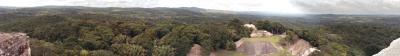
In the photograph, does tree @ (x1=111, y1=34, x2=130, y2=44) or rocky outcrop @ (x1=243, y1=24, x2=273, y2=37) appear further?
rocky outcrop @ (x1=243, y1=24, x2=273, y2=37)

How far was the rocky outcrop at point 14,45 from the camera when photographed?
85.5ft

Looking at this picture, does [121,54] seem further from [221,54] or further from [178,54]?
[221,54]

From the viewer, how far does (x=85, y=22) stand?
19012 cm

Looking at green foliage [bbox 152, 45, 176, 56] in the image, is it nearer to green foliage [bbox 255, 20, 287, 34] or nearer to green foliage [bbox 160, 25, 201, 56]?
green foliage [bbox 160, 25, 201, 56]

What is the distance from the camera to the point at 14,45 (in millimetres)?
26875

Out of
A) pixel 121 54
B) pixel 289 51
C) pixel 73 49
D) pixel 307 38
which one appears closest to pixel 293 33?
pixel 307 38

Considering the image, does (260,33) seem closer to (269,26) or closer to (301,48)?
(269,26)

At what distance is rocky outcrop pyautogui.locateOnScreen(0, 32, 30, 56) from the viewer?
2605 centimetres

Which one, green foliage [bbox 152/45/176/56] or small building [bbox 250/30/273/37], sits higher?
small building [bbox 250/30/273/37]

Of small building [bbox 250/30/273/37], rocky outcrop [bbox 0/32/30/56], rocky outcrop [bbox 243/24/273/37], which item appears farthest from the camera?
rocky outcrop [bbox 243/24/273/37]

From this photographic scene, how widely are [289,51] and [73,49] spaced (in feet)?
176

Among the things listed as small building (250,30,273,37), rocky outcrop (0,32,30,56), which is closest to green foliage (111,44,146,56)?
small building (250,30,273,37)

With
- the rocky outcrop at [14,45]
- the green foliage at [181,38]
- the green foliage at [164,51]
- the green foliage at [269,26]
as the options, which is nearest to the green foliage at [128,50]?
the green foliage at [164,51]

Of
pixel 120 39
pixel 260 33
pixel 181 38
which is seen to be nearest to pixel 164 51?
pixel 181 38
